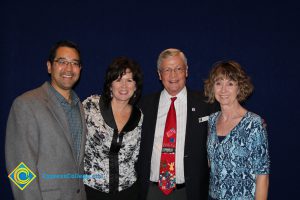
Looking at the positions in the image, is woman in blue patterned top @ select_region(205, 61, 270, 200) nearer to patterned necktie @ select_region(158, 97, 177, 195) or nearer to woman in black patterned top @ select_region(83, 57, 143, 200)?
patterned necktie @ select_region(158, 97, 177, 195)

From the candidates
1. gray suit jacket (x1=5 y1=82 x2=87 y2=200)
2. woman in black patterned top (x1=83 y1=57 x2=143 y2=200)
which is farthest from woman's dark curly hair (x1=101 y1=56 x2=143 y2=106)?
gray suit jacket (x1=5 y1=82 x2=87 y2=200)

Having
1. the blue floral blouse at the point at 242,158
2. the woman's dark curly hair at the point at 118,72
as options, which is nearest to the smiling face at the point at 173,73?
the woman's dark curly hair at the point at 118,72

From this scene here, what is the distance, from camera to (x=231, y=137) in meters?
2.06

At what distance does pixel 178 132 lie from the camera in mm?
2535

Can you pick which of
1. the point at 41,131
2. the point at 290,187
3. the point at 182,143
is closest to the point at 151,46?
the point at 182,143

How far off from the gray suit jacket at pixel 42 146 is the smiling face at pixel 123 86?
560mm

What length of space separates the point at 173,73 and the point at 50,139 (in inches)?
50.7

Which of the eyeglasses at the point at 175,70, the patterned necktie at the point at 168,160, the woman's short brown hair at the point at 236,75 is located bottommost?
the patterned necktie at the point at 168,160

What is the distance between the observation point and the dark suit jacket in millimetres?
2465

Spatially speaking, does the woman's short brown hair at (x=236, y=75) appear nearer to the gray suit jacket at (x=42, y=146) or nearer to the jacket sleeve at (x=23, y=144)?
the gray suit jacket at (x=42, y=146)

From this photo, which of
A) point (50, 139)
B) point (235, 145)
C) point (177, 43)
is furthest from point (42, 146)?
point (177, 43)

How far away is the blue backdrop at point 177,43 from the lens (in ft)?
9.96

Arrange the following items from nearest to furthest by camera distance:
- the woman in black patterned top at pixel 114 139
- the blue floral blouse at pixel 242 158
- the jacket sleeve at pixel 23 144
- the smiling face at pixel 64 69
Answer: the jacket sleeve at pixel 23 144 → the blue floral blouse at pixel 242 158 → the smiling face at pixel 64 69 → the woman in black patterned top at pixel 114 139

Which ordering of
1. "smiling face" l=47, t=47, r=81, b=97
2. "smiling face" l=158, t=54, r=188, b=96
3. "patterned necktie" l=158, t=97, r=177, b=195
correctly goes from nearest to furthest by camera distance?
"smiling face" l=47, t=47, r=81, b=97 < "patterned necktie" l=158, t=97, r=177, b=195 < "smiling face" l=158, t=54, r=188, b=96
